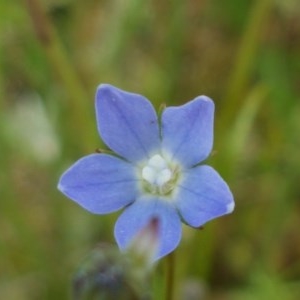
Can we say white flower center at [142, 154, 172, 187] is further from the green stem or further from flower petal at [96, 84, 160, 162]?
the green stem

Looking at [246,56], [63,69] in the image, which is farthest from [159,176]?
[246,56]

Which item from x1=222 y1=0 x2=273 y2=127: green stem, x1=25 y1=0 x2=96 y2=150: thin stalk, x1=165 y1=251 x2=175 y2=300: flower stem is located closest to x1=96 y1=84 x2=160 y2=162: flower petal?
x1=165 y1=251 x2=175 y2=300: flower stem

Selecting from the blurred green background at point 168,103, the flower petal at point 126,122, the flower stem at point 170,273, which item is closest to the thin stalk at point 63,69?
the blurred green background at point 168,103

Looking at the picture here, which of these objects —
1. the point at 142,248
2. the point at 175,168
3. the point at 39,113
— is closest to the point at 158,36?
the point at 39,113

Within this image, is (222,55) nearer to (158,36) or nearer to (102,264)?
(158,36)

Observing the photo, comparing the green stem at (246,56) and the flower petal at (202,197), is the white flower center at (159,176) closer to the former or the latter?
the flower petal at (202,197)

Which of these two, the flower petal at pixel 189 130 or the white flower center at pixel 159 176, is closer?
the flower petal at pixel 189 130

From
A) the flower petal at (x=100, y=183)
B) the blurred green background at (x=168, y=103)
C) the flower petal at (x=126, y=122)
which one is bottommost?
the blurred green background at (x=168, y=103)
